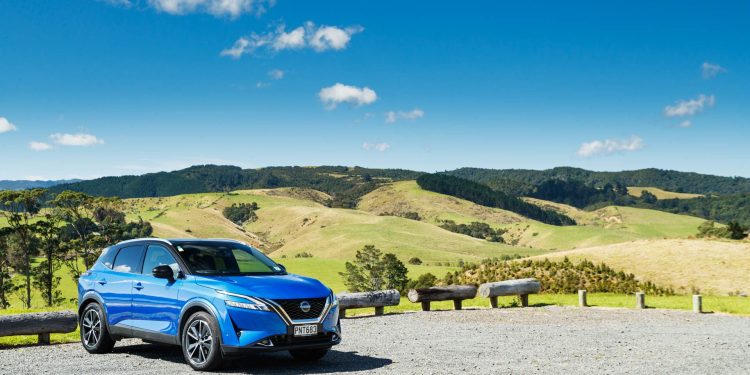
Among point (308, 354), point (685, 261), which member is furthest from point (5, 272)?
point (308, 354)

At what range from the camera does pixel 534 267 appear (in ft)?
144

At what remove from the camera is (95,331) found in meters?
12.9

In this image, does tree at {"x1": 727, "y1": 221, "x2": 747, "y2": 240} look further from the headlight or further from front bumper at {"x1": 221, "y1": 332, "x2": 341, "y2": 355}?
the headlight

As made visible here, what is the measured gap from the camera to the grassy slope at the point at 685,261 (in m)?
39.6

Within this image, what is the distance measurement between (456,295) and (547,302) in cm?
526

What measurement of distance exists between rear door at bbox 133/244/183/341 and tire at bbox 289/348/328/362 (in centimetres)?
215

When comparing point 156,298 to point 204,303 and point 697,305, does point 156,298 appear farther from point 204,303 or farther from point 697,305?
point 697,305

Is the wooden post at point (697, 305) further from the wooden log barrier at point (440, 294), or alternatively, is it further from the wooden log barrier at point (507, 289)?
the wooden log barrier at point (440, 294)

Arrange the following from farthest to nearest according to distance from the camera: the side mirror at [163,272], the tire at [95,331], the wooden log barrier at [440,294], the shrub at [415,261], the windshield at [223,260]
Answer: the shrub at [415,261] < the wooden log barrier at [440,294] < the tire at [95,331] < the windshield at [223,260] < the side mirror at [163,272]

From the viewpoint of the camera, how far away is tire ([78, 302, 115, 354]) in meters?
12.7

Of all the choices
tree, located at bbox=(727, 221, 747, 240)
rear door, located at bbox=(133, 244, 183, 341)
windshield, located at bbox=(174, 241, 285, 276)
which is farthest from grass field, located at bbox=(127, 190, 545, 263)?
rear door, located at bbox=(133, 244, 183, 341)

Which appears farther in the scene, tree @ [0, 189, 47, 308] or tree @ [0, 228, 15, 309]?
tree @ [0, 228, 15, 309]

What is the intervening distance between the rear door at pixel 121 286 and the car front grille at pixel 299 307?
316 centimetres

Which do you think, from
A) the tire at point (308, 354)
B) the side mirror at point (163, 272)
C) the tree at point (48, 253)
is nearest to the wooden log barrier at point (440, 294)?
the tire at point (308, 354)
